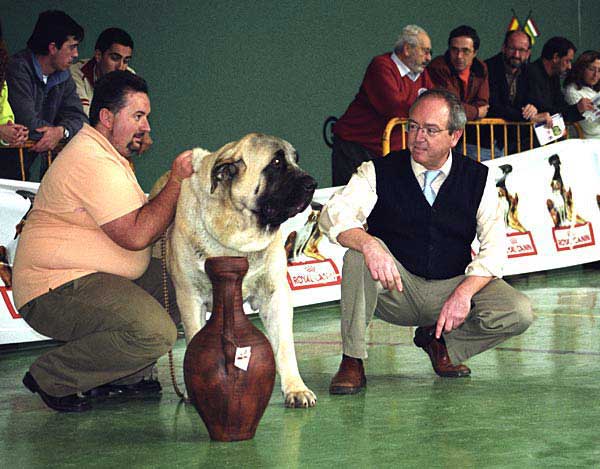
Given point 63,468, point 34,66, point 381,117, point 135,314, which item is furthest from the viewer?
point 381,117

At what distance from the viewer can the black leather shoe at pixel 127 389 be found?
14.4 ft

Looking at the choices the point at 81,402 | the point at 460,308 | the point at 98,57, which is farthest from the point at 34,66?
the point at 460,308

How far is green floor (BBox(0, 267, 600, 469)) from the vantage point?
3.20 metres

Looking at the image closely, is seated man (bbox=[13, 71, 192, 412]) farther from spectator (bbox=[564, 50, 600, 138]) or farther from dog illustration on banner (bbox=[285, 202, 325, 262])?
spectator (bbox=[564, 50, 600, 138])

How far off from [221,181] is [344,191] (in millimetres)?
677

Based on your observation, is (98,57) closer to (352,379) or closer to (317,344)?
(317,344)

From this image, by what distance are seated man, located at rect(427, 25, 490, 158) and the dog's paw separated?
4.59 meters

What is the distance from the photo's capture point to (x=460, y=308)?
13.8 feet

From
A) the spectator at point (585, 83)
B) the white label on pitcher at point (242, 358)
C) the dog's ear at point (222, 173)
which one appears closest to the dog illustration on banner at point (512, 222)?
the spectator at point (585, 83)

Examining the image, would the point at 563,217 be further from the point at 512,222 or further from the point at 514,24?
the point at 514,24

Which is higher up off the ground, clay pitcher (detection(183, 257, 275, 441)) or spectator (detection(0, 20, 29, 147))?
spectator (detection(0, 20, 29, 147))

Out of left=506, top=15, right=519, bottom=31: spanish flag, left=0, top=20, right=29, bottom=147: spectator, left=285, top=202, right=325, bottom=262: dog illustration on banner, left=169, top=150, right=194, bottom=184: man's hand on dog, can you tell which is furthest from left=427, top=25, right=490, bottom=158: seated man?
left=169, top=150, right=194, bottom=184: man's hand on dog

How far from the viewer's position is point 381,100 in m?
7.66

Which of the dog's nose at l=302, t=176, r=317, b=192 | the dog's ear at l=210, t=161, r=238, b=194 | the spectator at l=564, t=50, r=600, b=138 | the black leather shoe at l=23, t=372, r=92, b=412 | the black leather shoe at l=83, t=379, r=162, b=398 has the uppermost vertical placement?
the spectator at l=564, t=50, r=600, b=138
